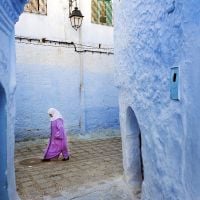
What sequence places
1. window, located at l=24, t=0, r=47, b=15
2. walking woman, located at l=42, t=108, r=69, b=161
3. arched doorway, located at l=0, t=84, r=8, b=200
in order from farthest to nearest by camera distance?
window, located at l=24, t=0, r=47, b=15
walking woman, located at l=42, t=108, r=69, b=161
arched doorway, located at l=0, t=84, r=8, b=200

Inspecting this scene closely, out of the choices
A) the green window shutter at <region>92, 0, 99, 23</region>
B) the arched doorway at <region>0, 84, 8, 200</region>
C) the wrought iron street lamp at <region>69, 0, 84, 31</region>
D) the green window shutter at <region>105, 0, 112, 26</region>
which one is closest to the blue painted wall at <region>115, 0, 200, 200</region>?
the arched doorway at <region>0, 84, 8, 200</region>

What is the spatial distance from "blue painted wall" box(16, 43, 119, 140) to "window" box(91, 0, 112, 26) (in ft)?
4.56

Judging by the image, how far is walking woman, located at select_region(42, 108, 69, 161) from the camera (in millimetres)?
8148

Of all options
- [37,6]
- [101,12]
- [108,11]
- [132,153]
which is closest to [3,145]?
[132,153]

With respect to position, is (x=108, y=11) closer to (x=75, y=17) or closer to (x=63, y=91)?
(x=75, y=17)

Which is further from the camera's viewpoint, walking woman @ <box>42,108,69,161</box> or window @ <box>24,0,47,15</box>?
window @ <box>24,0,47,15</box>

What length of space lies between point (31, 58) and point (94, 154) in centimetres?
421

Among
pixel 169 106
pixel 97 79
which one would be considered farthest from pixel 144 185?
pixel 97 79

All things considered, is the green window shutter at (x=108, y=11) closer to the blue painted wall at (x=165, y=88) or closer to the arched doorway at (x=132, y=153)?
the blue painted wall at (x=165, y=88)

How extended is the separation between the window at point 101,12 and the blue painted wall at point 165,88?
693 centimetres

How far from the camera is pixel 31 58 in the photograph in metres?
10.7

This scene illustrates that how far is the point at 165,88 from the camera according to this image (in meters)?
3.63

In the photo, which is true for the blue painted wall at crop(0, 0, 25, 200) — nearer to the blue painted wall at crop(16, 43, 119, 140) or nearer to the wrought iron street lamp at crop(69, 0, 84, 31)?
the blue painted wall at crop(16, 43, 119, 140)

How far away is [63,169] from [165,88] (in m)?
4.32
